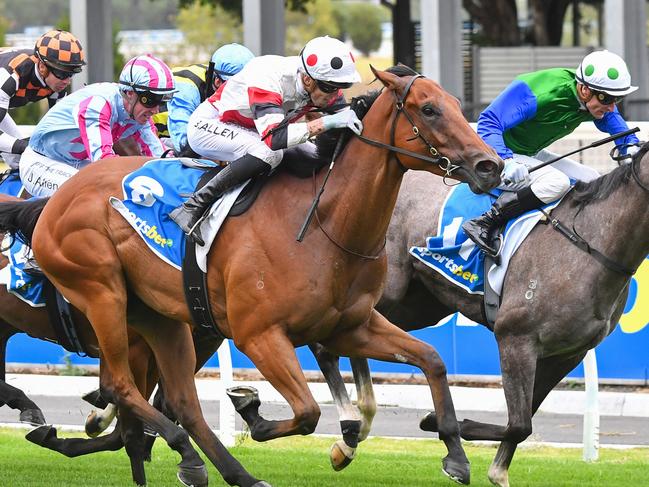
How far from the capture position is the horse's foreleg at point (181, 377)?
6.65 metres

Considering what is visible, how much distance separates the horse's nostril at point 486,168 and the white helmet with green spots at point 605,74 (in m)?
1.92

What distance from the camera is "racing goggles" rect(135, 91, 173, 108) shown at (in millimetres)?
7238

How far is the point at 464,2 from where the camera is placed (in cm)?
2570

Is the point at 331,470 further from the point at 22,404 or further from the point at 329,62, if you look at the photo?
the point at 329,62

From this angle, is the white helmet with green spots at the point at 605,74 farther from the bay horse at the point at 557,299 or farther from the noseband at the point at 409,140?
the noseband at the point at 409,140

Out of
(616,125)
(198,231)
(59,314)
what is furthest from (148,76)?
(616,125)

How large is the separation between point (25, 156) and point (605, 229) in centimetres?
341

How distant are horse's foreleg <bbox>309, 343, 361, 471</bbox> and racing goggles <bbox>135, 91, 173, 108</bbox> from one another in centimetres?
173

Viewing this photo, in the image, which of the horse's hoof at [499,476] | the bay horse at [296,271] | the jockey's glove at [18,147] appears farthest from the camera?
the jockey's glove at [18,147]

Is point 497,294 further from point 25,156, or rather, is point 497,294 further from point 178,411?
point 25,156

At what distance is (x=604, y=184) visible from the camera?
7.29 m

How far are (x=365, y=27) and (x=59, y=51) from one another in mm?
74762

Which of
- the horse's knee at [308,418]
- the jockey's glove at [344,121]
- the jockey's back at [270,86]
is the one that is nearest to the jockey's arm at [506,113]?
the jockey's back at [270,86]

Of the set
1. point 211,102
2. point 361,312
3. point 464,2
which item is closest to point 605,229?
point 361,312
